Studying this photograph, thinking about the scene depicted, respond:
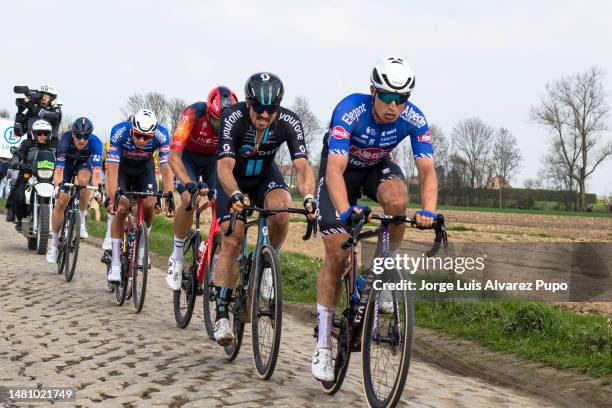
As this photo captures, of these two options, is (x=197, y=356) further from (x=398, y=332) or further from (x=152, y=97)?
(x=152, y=97)

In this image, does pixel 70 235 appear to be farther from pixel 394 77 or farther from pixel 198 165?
pixel 394 77

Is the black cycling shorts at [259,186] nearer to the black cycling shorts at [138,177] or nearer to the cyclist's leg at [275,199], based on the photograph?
the cyclist's leg at [275,199]

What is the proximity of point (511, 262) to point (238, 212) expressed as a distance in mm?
7307

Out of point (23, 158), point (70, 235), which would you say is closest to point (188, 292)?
point (70, 235)

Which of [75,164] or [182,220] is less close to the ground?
[75,164]

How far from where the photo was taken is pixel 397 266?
205 inches

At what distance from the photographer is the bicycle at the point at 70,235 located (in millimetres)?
11688

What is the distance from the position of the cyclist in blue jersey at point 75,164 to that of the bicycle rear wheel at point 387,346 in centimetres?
783

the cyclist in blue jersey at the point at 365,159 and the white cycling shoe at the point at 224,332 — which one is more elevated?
the cyclist in blue jersey at the point at 365,159

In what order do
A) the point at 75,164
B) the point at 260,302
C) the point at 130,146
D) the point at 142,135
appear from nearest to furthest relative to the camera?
the point at 260,302 < the point at 142,135 < the point at 130,146 < the point at 75,164

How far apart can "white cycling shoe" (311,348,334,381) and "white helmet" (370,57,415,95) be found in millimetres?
1845

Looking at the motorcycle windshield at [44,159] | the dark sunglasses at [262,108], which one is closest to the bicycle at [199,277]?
the dark sunglasses at [262,108]

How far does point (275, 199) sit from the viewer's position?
693cm

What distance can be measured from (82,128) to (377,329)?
345 inches
